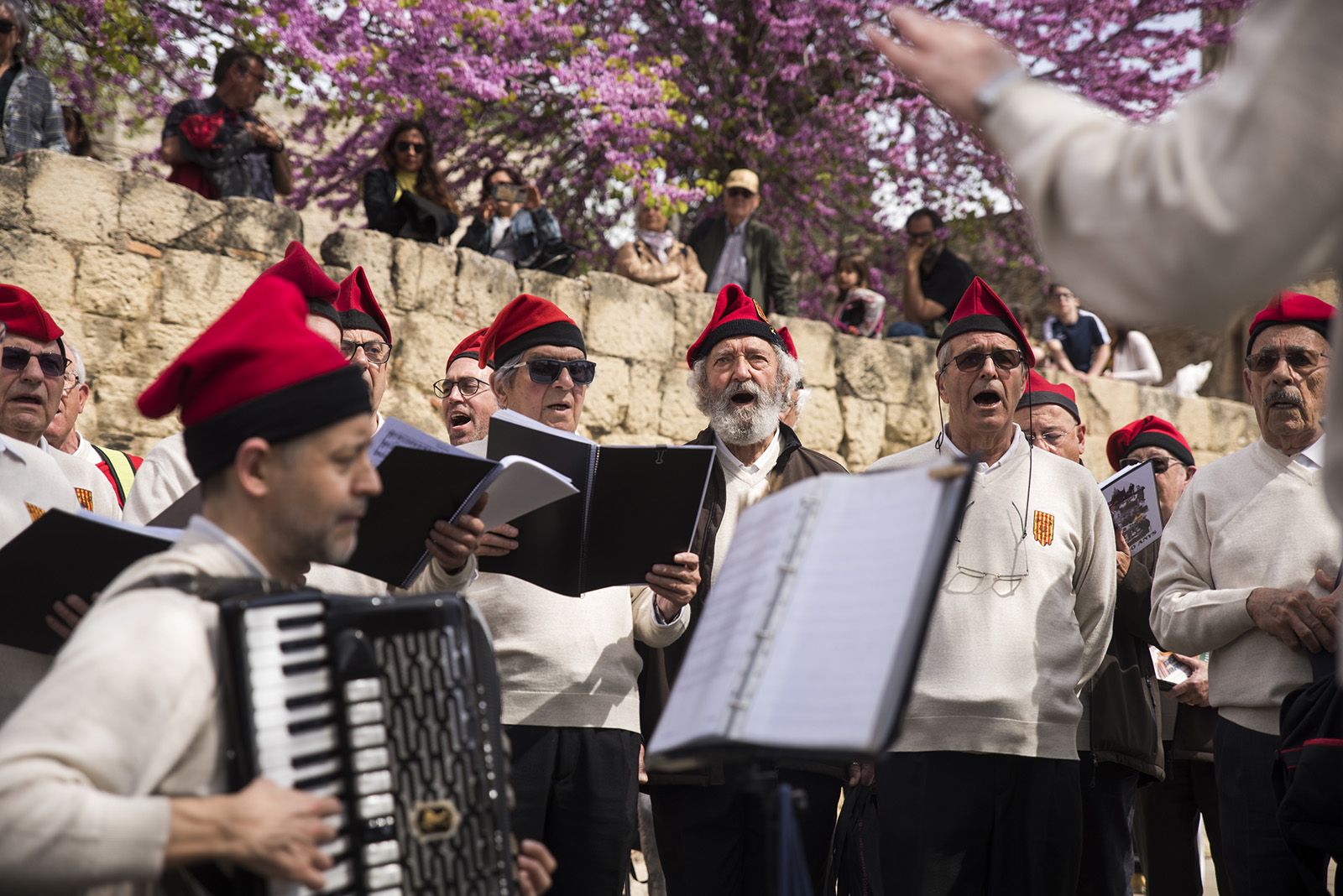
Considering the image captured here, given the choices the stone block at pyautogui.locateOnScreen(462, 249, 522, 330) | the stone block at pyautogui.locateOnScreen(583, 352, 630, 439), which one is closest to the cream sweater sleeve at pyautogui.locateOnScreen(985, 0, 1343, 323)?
the stone block at pyautogui.locateOnScreen(462, 249, 522, 330)

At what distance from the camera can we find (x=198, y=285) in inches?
282

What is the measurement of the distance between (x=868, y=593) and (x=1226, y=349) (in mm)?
15765

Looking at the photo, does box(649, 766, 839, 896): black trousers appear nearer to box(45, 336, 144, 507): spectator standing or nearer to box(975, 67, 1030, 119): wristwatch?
box(45, 336, 144, 507): spectator standing

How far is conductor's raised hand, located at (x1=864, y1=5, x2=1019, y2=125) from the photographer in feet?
6.41

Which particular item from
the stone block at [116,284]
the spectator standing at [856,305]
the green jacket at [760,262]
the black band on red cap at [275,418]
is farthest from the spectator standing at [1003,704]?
the spectator standing at [856,305]

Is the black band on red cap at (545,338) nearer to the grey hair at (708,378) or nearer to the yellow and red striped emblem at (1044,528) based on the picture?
the grey hair at (708,378)

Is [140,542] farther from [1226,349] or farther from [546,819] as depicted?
[1226,349]

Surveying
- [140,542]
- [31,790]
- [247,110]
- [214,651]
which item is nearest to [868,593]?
[214,651]

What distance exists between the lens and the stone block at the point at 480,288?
8141mm

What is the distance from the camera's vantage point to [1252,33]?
1658 mm

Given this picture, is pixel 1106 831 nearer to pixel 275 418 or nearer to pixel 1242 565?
pixel 1242 565

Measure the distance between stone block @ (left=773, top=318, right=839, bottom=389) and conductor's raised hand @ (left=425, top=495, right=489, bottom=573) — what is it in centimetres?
631

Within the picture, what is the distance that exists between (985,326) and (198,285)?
435cm

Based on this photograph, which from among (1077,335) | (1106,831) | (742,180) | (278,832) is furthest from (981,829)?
(1077,335)
